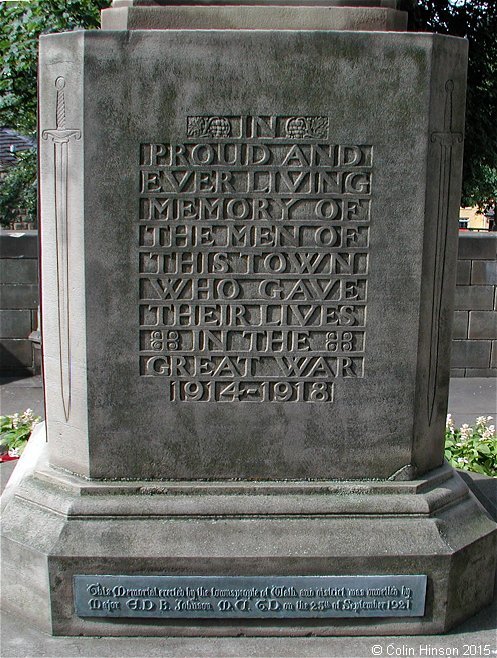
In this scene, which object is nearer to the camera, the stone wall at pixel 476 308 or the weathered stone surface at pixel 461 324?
the stone wall at pixel 476 308

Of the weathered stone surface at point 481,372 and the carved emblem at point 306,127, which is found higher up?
the carved emblem at point 306,127

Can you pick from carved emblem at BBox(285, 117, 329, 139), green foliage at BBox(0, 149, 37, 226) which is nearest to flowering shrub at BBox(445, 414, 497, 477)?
carved emblem at BBox(285, 117, 329, 139)

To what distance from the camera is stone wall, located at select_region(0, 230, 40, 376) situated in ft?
30.2

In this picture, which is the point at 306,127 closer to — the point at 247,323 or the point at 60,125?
the point at 247,323

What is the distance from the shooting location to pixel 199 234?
317 centimetres

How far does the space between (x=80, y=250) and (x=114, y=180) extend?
0.31 meters

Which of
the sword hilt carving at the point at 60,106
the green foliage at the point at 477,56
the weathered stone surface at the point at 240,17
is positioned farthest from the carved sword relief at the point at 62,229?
the green foliage at the point at 477,56

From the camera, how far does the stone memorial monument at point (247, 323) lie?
3.06m

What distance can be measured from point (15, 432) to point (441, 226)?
366cm

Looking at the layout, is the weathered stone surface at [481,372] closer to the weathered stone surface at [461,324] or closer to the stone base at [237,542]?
the weathered stone surface at [461,324]

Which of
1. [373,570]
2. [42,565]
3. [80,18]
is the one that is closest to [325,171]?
[373,570]

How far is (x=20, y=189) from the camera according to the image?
800 inches

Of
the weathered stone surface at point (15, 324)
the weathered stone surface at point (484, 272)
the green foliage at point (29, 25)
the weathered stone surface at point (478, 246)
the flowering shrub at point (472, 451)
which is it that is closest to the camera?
the flowering shrub at point (472, 451)

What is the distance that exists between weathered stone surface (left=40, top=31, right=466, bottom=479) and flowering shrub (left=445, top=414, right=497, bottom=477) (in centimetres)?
181
